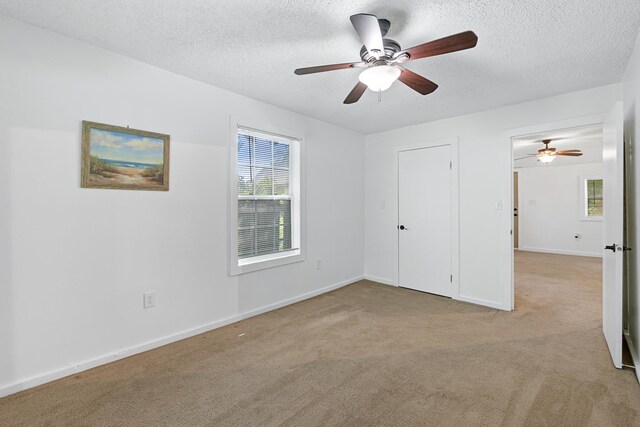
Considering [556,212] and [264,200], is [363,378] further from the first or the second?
[556,212]

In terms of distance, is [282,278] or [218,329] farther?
[282,278]

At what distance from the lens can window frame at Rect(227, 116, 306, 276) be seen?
124 inches

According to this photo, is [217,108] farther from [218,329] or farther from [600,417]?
[600,417]

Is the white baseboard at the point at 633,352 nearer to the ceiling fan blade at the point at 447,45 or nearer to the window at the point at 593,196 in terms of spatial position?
the ceiling fan blade at the point at 447,45

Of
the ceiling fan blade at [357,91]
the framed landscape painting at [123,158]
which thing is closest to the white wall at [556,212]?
the ceiling fan blade at [357,91]

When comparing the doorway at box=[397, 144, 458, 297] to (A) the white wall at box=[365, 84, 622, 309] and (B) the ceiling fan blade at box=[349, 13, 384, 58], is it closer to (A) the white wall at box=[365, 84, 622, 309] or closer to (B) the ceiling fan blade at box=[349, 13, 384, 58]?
(A) the white wall at box=[365, 84, 622, 309]

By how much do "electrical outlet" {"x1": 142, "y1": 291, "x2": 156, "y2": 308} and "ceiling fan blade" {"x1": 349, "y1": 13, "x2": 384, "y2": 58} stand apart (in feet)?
8.15

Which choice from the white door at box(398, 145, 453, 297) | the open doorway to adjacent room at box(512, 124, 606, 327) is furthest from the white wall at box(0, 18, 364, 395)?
the open doorway to adjacent room at box(512, 124, 606, 327)

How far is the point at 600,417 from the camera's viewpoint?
5.77 feet

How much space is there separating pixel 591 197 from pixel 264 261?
26.5 feet

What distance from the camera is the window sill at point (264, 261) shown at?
322 cm

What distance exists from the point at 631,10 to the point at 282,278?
11.6ft

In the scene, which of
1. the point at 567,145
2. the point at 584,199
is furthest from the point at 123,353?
the point at 584,199

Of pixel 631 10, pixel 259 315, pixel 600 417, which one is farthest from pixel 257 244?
pixel 631 10
